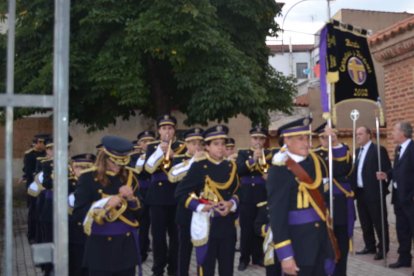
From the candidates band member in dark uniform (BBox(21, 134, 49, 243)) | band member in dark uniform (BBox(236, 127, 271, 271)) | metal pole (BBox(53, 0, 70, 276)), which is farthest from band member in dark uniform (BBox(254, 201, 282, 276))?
band member in dark uniform (BBox(21, 134, 49, 243))

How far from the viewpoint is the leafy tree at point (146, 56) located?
487 inches

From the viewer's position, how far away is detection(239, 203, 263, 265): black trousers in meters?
8.47

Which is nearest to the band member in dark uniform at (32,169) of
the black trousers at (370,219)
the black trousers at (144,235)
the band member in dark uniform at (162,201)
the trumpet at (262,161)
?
the black trousers at (144,235)

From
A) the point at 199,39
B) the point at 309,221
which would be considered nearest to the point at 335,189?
the point at 309,221

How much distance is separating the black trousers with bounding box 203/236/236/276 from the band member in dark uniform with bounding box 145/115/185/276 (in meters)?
1.85

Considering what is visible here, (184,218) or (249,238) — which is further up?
(184,218)

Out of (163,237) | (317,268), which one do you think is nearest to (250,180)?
(163,237)

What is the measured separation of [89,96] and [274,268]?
337 inches

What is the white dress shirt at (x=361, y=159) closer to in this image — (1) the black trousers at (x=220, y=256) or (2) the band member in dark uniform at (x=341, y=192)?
(2) the band member in dark uniform at (x=341, y=192)

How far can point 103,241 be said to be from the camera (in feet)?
16.1

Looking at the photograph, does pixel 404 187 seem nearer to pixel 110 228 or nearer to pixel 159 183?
pixel 159 183

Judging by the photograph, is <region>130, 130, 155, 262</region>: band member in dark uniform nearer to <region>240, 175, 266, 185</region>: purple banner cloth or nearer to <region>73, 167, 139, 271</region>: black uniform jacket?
<region>240, 175, 266, 185</region>: purple banner cloth

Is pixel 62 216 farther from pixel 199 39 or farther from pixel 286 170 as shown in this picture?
pixel 199 39

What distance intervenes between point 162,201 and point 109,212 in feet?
9.67
